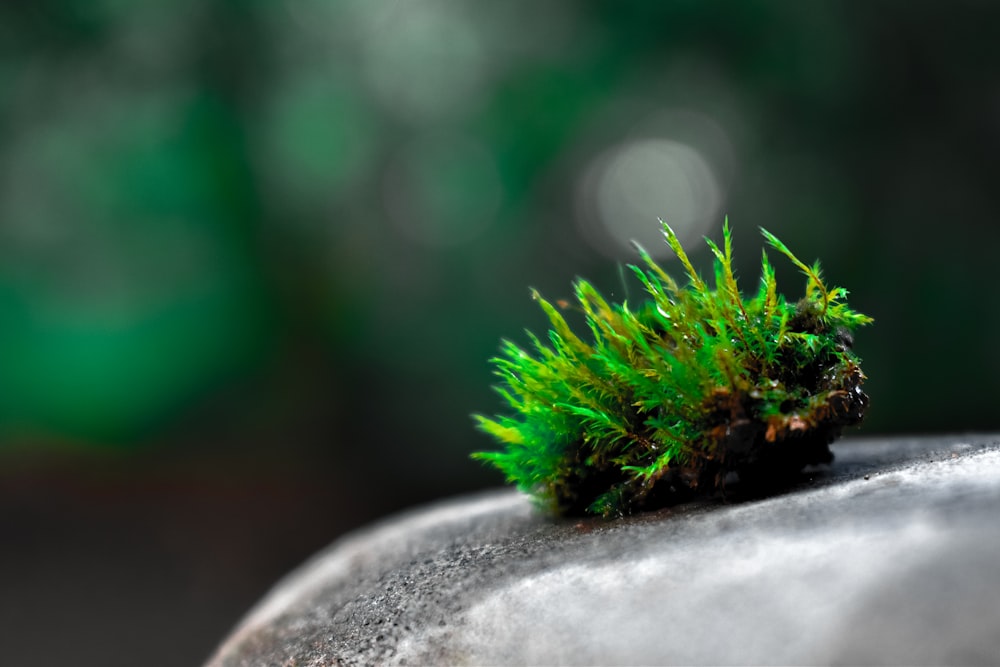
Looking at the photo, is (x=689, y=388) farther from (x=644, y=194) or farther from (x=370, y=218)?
(x=370, y=218)

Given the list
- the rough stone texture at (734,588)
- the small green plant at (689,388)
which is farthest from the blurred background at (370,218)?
the rough stone texture at (734,588)

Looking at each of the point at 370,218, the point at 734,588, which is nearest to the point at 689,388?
the point at 734,588

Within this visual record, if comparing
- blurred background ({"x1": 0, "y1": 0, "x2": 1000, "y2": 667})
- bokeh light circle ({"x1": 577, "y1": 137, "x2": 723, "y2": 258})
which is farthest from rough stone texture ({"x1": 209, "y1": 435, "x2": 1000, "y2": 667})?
blurred background ({"x1": 0, "y1": 0, "x2": 1000, "y2": 667})

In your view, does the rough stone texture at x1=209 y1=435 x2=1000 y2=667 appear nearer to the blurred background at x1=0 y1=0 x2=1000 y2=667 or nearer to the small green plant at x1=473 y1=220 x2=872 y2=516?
the small green plant at x1=473 y1=220 x2=872 y2=516

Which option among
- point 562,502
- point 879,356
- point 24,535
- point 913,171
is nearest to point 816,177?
point 913,171

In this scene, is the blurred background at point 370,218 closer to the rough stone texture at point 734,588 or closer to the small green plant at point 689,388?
the small green plant at point 689,388

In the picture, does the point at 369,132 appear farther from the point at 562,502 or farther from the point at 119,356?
the point at 562,502
